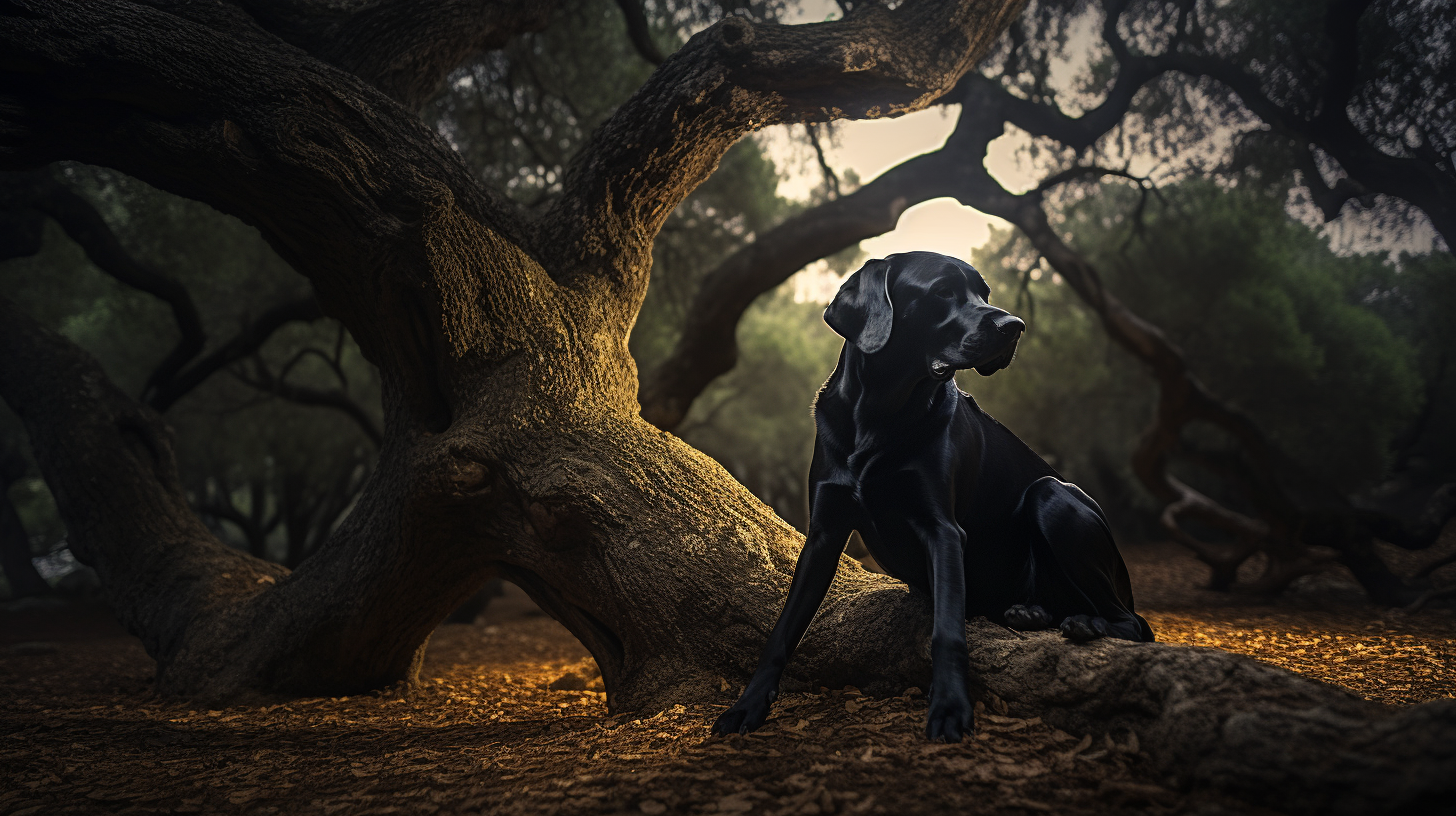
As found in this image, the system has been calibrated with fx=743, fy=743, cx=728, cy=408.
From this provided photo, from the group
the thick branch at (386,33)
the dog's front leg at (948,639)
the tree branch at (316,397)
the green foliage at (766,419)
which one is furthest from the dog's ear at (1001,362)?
the green foliage at (766,419)

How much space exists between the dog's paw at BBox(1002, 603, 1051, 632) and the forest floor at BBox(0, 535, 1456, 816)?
1.03 ft

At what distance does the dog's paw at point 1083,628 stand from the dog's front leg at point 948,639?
13.1 inches

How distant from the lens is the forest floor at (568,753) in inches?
79.3

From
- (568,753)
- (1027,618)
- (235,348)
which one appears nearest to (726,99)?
(1027,618)

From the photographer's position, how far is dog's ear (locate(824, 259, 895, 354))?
2.53m

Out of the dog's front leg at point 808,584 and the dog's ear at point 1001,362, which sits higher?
the dog's ear at point 1001,362

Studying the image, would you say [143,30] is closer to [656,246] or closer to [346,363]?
[656,246]

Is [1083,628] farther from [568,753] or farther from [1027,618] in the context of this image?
[568,753]

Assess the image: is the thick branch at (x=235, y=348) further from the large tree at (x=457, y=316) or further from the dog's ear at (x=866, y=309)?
the dog's ear at (x=866, y=309)

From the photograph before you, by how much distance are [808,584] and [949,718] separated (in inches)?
26.1

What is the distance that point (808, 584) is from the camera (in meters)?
2.69

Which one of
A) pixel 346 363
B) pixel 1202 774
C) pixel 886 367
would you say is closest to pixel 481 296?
pixel 886 367

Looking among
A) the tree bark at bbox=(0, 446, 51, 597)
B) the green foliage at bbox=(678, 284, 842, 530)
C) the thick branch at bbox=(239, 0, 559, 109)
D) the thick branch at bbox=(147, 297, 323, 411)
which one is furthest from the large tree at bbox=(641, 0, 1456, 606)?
the tree bark at bbox=(0, 446, 51, 597)

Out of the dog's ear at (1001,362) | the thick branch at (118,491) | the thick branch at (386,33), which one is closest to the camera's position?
the dog's ear at (1001,362)
